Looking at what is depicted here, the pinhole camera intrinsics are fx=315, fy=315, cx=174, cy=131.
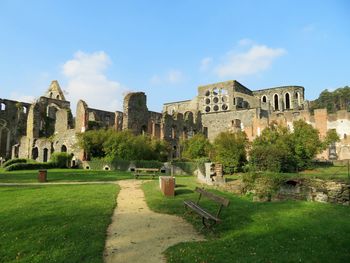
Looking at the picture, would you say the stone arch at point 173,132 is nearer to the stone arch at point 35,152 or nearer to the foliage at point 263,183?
the stone arch at point 35,152

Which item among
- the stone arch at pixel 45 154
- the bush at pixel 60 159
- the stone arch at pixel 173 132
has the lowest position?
the bush at pixel 60 159

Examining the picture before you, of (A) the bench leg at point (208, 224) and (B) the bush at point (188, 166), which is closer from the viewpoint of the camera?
(A) the bench leg at point (208, 224)

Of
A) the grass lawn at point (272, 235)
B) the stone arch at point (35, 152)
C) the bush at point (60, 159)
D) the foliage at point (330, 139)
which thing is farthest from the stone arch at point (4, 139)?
the grass lawn at point (272, 235)

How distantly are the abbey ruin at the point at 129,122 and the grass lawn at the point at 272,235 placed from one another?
24.7 metres

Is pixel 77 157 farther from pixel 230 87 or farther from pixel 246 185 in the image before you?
pixel 230 87

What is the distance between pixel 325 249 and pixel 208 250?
2313 millimetres

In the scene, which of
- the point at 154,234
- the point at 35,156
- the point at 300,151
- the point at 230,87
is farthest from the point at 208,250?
the point at 230,87

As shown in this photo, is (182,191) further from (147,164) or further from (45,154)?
(45,154)

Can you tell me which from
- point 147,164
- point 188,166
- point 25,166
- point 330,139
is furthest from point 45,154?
point 330,139

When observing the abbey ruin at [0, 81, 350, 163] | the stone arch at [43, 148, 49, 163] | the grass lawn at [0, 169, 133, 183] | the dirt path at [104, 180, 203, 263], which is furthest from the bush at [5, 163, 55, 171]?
the dirt path at [104, 180, 203, 263]

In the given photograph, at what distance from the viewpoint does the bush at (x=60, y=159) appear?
98.7ft

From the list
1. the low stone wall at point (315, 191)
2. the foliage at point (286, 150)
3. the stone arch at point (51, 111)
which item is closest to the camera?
the low stone wall at point (315, 191)

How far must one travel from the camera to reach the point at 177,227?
771 centimetres

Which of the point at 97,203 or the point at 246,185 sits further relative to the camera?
the point at 246,185
